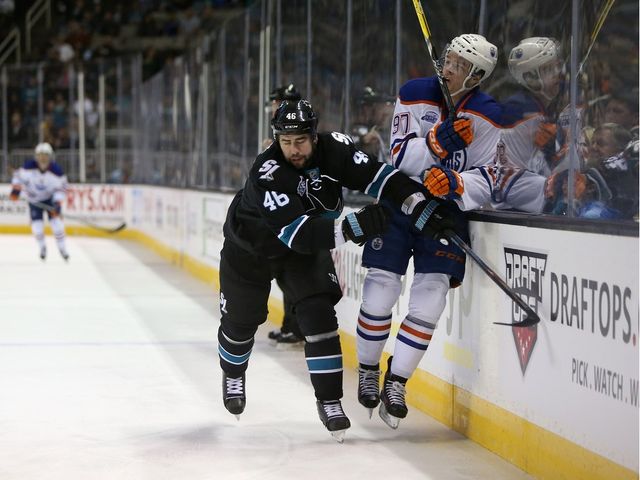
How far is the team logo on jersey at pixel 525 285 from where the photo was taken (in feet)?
12.5

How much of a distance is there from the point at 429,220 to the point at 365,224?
34 centimetres

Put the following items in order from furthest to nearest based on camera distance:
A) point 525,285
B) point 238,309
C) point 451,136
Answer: point 238,309, point 451,136, point 525,285

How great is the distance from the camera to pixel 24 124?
1752cm

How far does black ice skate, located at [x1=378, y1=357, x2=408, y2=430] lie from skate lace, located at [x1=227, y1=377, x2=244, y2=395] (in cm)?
58

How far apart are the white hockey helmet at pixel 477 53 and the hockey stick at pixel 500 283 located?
1.92 feet

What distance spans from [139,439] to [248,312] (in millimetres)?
610

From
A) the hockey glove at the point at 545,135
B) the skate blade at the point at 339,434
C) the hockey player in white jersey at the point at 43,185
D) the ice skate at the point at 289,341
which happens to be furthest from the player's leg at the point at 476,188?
the hockey player in white jersey at the point at 43,185

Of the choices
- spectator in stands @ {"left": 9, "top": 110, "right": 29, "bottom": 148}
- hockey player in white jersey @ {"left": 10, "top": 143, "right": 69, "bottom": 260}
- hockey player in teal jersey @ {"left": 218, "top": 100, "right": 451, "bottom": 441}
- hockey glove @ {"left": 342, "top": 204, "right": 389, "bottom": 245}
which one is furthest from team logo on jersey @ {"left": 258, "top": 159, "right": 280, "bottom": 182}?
spectator in stands @ {"left": 9, "top": 110, "right": 29, "bottom": 148}

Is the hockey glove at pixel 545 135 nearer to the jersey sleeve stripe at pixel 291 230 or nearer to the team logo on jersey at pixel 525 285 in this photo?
the team logo on jersey at pixel 525 285

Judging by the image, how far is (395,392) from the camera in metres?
4.35

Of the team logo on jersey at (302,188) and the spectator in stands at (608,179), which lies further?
the team logo on jersey at (302,188)

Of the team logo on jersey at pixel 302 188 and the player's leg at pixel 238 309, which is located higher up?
the team logo on jersey at pixel 302 188

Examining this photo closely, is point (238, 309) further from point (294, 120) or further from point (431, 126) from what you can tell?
point (431, 126)

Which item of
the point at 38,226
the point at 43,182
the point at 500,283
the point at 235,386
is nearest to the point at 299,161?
the point at 500,283
